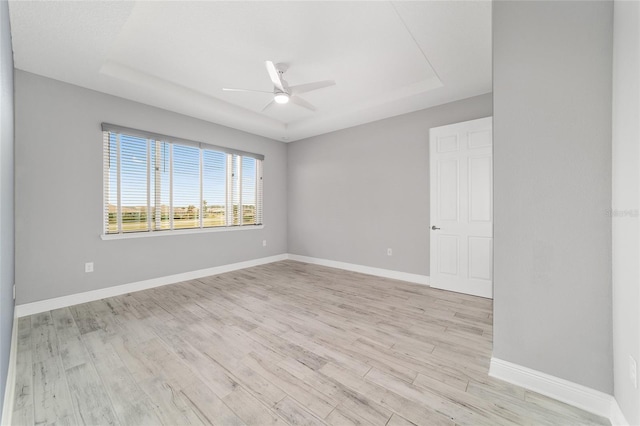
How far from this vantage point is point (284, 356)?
79.6 inches

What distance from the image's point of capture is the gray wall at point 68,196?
277 cm

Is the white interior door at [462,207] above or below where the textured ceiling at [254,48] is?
below

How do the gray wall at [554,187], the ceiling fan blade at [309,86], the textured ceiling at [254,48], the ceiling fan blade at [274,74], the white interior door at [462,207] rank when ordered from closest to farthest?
1. the gray wall at [554,187]
2. the textured ceiling at [254,48]
3. the ceiling fan blade at [274,74]
4. the ceiling fan blade at [309,86]
5. the white interior door at [462,207]

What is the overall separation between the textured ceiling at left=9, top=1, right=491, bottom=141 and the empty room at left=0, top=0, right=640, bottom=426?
3 cm

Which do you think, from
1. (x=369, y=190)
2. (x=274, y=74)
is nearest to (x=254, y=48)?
(x=274, y=74)

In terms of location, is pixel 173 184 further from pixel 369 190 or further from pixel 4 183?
pixel 369 190

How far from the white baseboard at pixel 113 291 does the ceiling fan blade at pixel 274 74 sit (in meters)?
3.26

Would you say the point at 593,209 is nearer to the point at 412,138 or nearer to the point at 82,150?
the point at 412,138

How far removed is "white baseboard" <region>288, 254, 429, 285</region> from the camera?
3969 mm

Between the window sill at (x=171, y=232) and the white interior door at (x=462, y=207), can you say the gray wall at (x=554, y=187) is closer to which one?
the white interior door at (x=462, y=207)

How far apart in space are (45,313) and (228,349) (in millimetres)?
2409

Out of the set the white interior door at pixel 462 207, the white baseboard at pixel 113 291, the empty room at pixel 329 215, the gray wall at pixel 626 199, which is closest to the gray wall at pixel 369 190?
the empty room at pixel 329 215

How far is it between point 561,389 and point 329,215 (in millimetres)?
3990

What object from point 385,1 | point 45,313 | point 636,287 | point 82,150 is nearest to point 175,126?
Answer: point 82,150
